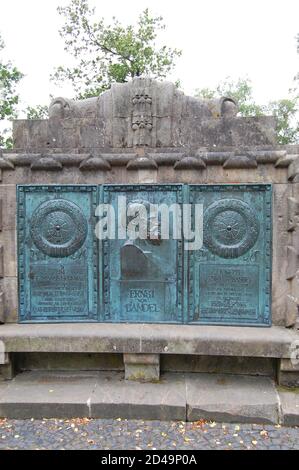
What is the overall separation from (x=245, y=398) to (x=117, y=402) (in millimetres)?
1289

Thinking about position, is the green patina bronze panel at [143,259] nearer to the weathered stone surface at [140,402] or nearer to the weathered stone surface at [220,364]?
the weathered stone surface at [220,364]

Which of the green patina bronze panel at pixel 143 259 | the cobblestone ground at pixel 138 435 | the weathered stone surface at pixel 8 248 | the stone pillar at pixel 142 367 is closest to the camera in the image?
the cobblestone ground at pixel 138 435

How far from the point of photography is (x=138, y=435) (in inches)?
131

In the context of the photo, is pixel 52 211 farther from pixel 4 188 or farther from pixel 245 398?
pixel 245 398

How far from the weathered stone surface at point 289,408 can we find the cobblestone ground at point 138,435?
69 mm

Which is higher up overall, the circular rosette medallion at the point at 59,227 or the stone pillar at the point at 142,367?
the circular rosette medallion at the point at 59,227

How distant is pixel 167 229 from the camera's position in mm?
4195

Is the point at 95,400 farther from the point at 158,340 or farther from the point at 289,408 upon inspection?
the point at 289,408

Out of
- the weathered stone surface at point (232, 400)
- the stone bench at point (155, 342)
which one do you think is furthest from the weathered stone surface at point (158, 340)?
the weathered stone surface at point (232, 400)

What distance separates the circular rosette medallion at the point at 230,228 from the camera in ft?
13.6

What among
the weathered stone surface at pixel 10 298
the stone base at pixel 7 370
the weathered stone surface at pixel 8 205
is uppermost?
the weathered stone surface at pixel 8 205

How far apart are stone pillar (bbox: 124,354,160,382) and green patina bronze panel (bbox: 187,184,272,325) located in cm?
63

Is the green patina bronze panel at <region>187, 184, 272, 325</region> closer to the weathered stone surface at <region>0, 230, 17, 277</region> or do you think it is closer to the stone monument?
the stone monument

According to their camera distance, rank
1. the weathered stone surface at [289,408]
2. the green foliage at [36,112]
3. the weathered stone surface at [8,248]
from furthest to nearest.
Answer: the green foliage at [36,112]
the weathered stone surface at [8,248]
the weathered stone surface at [289,408]
